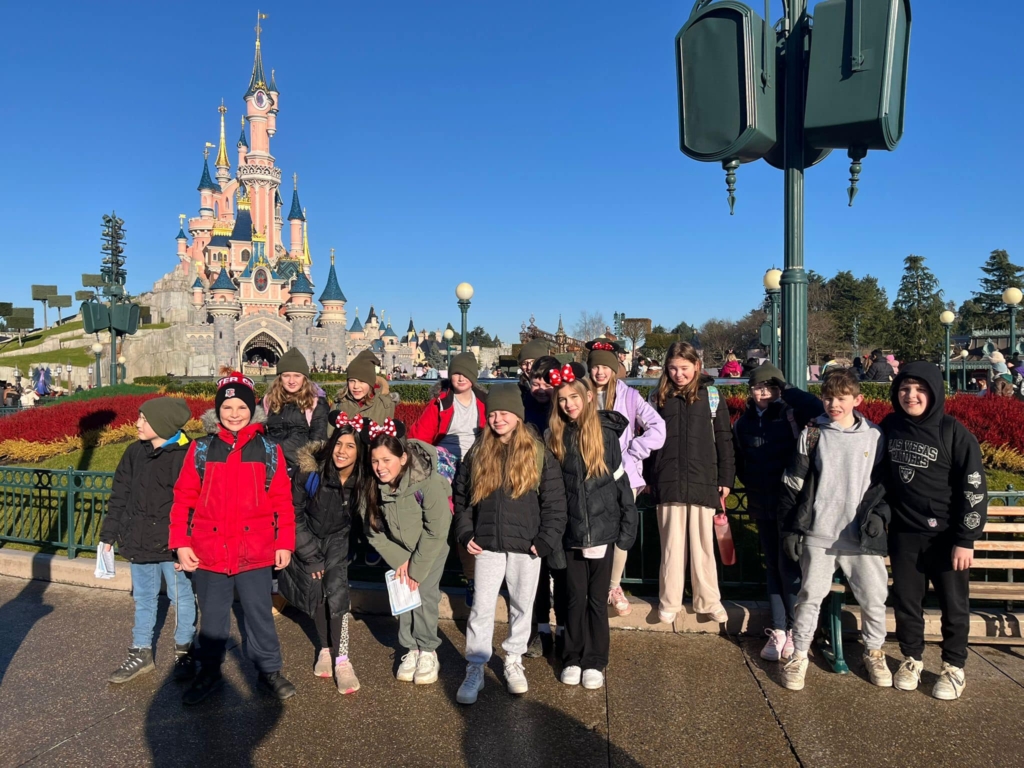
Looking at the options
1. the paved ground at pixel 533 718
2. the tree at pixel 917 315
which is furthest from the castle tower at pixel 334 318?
the paved ground at pixel 533 718

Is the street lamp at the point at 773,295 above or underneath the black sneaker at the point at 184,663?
above

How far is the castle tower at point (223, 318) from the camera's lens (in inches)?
2375

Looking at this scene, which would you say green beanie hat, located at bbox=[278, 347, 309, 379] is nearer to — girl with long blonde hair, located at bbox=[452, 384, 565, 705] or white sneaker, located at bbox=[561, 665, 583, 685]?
girl with long blonde hair, located at bbox=[452, 384, 565, 705]

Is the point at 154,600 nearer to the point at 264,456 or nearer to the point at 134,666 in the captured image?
the point at 134,666

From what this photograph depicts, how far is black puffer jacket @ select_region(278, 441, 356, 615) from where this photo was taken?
3959 millimetres

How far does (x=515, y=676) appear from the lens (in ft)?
12.3

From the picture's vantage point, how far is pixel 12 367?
58.4m

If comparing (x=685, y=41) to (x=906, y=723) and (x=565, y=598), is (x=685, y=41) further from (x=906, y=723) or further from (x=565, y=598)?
(x=906, y=723)

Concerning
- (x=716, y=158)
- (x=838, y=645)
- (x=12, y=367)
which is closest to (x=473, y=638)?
(x=838, y=645)

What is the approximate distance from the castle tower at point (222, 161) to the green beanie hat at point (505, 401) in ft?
286

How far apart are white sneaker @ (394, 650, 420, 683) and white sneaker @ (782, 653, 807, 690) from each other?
2098mm

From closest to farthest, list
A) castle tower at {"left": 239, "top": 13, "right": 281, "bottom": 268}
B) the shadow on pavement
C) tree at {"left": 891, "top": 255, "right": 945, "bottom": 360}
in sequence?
the shadow on pavement → tree at {"left": 891, "top": 255, "right": 945, "bottom": 360} → castle tower at {"left": 239, "top": 13, "right": 281, "bottom": 268}

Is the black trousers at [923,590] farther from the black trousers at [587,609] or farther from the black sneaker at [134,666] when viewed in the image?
the black sneaker at [134,666]

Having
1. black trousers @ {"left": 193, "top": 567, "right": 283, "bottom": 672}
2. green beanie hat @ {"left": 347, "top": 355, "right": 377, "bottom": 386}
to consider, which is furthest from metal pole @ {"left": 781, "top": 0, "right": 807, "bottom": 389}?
black trousers @ {"left": 193, "top": 567, "right": 283, "bottom": 672}
